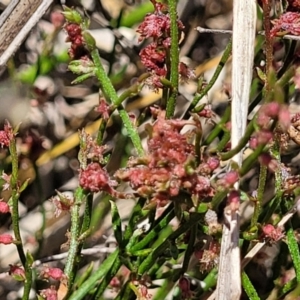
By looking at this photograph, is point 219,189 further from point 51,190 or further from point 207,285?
point 51,190

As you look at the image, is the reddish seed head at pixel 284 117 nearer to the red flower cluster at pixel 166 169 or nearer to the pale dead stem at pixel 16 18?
the red flower cluster at pixel 166 169

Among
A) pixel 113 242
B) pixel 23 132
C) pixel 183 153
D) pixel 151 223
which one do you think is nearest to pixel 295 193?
pixel 151 223

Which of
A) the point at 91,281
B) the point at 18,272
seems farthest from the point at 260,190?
the point at 18,272

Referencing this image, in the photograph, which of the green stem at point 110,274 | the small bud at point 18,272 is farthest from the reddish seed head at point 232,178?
the small bud at point 18,272

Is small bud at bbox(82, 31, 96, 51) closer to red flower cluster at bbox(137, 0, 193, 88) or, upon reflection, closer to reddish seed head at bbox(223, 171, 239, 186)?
red flower cluster at bbox(137, 0, 193, 88)

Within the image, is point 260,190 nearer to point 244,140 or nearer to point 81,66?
point 244,140
